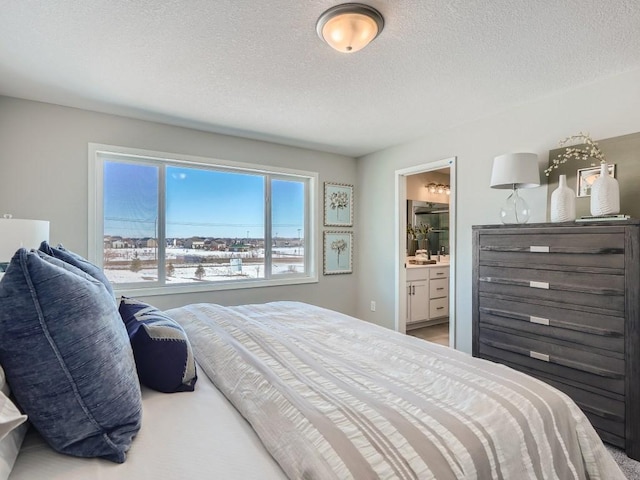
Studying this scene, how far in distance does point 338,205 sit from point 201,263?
1.90 m

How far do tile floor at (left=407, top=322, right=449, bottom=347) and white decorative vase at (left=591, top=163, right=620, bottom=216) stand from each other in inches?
101

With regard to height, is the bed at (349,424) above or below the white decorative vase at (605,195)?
below

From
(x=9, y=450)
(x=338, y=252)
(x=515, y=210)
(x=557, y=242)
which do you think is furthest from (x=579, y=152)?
(x=9, y=450)

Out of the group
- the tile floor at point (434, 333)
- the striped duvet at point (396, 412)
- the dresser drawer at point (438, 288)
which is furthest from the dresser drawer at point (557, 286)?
the dresser drawer at point (438, 288)

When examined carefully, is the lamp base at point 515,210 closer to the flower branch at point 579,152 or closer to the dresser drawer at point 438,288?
the flower branch at point 579,152

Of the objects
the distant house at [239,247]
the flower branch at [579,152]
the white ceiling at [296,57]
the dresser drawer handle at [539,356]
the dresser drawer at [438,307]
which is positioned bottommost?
the dresser drawer at [438,307]

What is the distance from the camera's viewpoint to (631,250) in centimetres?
189

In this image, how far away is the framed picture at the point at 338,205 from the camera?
4414 mm

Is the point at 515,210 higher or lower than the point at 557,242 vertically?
higher

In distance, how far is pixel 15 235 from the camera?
1850mm

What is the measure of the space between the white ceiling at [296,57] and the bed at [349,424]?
65.9 inches

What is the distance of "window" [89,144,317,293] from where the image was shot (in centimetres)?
317

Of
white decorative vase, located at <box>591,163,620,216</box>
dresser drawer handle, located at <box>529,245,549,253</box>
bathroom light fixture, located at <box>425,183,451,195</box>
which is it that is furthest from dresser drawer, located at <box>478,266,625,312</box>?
bathroom light fixture, located at <box>425,183,451,195</box>

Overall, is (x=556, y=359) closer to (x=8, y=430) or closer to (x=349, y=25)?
(x=349, y=25)
